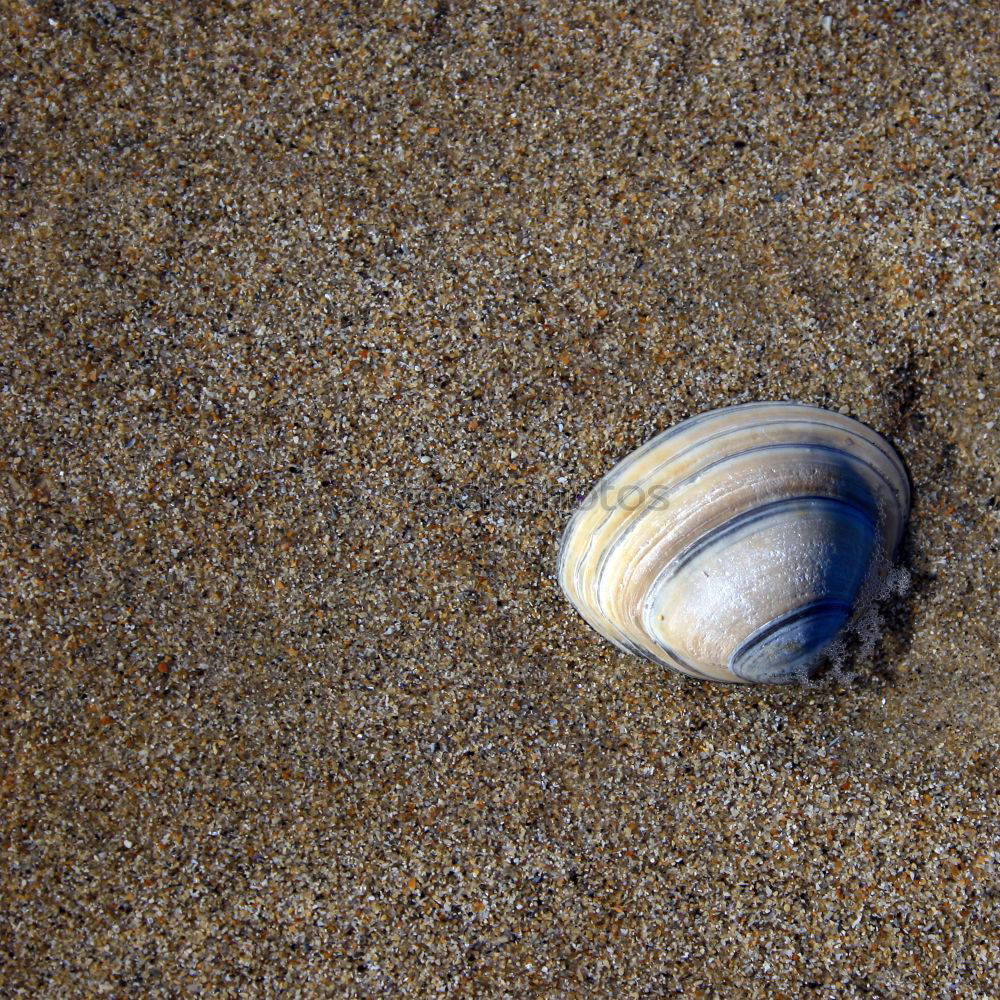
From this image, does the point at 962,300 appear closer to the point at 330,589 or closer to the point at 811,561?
the point at 811,561

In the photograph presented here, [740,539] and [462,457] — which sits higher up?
[462,457]

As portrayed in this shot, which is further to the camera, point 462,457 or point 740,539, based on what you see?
point 462,457

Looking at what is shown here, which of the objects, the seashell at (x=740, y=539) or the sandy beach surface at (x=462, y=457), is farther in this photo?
the sandy beach surface at (x=462, y=457)

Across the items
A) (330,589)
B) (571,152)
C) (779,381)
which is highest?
(571,152)

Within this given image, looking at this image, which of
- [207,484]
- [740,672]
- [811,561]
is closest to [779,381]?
[811,561]

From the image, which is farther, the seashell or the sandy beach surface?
the sandy beach surface
